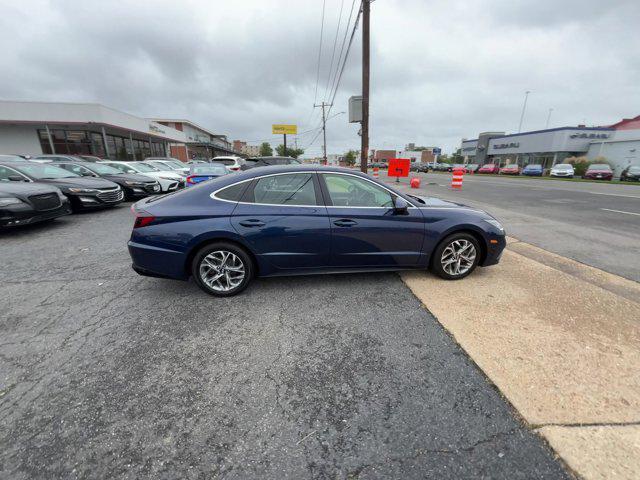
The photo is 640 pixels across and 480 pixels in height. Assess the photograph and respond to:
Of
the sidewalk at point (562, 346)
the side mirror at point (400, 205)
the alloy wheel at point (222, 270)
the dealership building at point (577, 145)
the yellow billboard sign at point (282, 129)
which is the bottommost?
the sidewalk at point (562, 346)

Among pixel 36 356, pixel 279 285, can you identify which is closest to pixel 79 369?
pixel 36 356

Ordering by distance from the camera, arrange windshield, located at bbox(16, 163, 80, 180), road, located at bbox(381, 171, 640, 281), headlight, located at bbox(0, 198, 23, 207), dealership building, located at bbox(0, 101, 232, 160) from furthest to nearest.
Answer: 1. dealership building, located at bbox(0, 101, 232, 160)
2. windshield, located at bbox(16, 163, 80, 180)
3. headlight, located at bbox(0, 198, 23, 207)
4. road, located at bbox(381, 171, 640, 281)

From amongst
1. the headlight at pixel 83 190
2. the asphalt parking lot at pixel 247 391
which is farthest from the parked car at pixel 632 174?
the headlight at pixel 83 190

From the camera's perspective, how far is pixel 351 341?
271cm

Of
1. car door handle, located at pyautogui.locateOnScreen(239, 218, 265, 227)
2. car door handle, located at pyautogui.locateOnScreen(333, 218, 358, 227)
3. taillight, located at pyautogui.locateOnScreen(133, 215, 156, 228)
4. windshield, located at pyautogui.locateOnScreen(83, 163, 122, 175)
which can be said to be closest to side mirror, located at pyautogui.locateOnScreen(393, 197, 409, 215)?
car door handle, located at pyautogui.locateOnScreen(333, 218, 358, 227)

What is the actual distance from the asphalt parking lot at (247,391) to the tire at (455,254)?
794 millimetres

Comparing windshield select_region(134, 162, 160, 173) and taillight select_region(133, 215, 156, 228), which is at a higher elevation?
windshield select_region(134, 162, 160, 173)

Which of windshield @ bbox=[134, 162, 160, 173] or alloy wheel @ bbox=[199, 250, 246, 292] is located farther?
windshield @ bbox=[134, 162, 160, 173]

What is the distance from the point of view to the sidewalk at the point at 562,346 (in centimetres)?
177

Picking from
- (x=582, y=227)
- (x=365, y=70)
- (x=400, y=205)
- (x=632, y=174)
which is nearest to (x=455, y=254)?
(x=400, y=205)

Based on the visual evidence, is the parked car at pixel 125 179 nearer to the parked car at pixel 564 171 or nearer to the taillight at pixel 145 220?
the taillight at pixel 145 220

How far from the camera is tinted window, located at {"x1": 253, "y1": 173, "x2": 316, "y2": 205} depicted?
11.5 feet

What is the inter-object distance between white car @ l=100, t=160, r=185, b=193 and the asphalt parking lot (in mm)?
8678

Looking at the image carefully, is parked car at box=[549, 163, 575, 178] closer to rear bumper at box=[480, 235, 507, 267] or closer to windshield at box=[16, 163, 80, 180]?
rear bumper at box=[480, 235, 507, 267]
